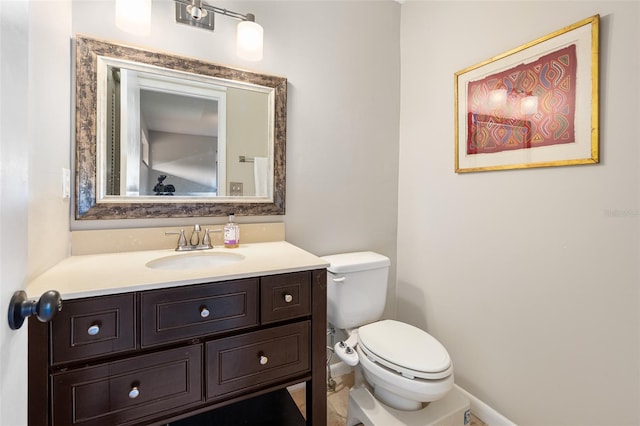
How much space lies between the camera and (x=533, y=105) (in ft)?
4.11

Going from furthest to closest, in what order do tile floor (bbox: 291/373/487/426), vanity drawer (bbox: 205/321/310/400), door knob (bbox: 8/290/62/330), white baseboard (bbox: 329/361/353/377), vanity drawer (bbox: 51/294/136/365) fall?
white baseboard (bbox: 329/361/353/377), tile floor (bbox: 291/373/487/426), vanity drawer (bbox: 205/321/310/400), vanity drawer (bbox: 51/294/136/365), door knob (bbox: 8/290/62/330)

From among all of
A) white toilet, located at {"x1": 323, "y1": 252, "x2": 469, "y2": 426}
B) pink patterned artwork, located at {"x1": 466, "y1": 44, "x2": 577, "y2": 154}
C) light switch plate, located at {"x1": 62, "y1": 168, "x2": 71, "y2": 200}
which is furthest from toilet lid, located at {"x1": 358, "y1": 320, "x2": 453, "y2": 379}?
light switch plate, located at {"x1": 62, "y1": 168, "x2": 71, "y2": 200}

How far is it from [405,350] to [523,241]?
0.72 meters

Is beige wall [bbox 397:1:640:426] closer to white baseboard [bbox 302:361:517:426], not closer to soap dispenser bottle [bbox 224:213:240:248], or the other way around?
white baseboard [bbox 302:361:517:426]

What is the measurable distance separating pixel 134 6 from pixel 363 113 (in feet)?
4.01

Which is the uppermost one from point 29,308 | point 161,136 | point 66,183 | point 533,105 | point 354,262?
point 533,105

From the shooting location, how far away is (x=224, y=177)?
4.79 feet

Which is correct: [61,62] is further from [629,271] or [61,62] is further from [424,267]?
[629,271]

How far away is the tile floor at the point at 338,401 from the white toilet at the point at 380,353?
104 mm

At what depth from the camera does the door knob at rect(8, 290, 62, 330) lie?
477 millimetres

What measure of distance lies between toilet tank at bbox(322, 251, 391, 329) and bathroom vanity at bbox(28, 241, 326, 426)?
361 mm

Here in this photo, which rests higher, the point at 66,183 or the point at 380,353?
the point at 66,183

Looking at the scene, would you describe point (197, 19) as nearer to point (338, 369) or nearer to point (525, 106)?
point (525, 106)

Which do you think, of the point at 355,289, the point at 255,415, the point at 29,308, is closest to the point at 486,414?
the point at 355,289
